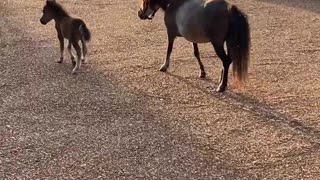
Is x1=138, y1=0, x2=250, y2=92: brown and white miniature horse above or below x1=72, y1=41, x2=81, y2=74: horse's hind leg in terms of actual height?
above

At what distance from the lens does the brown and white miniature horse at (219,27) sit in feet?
16.1

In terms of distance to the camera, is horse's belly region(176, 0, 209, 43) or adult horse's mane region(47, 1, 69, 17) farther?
adult horse's mane region(47, 1, 69, 17)

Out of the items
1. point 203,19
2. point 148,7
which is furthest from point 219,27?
point 148,7

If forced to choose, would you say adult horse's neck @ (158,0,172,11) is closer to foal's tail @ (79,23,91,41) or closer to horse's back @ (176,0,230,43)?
horse's back @ (176,0,230,43)

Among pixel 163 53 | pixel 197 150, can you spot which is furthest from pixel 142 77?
pixel 197 150

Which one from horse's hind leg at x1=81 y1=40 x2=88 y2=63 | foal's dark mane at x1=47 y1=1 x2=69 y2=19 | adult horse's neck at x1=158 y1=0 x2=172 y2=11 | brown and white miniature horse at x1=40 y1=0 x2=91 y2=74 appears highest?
adult horse's neck at x1=158 y1=0 x2=172 y2=11

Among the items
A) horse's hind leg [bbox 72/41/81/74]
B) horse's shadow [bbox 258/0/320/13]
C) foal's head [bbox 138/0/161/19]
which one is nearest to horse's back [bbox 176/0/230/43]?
foal's head [bbox 138/0/161/19]

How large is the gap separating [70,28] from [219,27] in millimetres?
1489

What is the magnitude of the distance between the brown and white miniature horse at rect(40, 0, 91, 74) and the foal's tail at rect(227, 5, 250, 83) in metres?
1.42

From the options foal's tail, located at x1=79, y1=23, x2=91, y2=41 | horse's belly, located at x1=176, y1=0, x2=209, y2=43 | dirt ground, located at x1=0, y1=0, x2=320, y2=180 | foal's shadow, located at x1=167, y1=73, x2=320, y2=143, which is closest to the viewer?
dirt ground, located at x1=0, y1=0, x2=320, y2=180

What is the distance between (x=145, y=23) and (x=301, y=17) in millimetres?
2430

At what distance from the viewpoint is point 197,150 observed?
402 centimetres

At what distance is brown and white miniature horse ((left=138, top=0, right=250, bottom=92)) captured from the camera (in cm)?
491

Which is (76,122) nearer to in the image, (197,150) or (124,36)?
(197,150)
